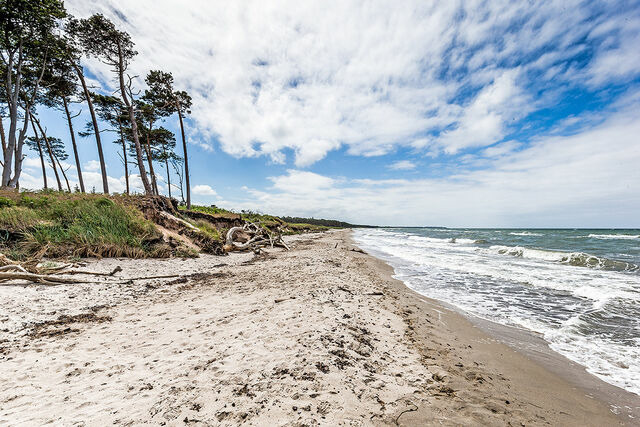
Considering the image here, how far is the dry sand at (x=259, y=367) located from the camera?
7.57 ft

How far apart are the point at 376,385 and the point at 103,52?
82.6ft

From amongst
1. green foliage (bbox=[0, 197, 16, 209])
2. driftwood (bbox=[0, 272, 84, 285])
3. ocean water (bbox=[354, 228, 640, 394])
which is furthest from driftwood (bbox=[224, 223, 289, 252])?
ocean water (bbox=[354, 228, 640, 394])

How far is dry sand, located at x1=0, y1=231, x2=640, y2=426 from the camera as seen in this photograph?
2309 millimetres

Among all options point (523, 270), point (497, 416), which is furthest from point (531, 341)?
point (523, 270)

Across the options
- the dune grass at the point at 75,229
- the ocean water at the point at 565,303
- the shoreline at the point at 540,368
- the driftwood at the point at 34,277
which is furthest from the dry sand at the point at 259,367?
the dune grass at the point at 75,229

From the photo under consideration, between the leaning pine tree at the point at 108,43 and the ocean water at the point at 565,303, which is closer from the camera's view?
the ocean water at the point at 565,303

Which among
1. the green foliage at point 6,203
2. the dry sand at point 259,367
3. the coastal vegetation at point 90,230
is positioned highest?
the green foliage at point 6,203

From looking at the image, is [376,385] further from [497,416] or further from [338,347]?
[497,416]

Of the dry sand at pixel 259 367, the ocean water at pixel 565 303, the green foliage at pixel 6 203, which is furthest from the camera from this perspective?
the green foliage at pixel 6 203

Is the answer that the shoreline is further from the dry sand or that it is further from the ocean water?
the ocean water

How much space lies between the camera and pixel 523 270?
474 inches

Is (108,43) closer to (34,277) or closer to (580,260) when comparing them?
(34,277)

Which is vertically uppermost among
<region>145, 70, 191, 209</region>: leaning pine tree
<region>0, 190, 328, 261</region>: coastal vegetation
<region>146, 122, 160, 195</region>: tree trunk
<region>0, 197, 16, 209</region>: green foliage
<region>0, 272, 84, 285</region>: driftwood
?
<region>145, 70, 191, 209</region>: leaning pine tree

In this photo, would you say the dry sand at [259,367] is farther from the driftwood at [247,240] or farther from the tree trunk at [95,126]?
the tree trunk at [95,126]
